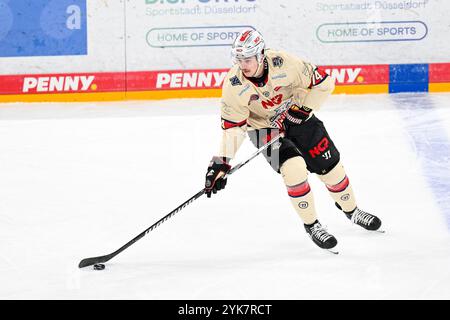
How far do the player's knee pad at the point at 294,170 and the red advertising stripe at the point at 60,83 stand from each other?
378 cm

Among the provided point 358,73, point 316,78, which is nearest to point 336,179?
point 316,78

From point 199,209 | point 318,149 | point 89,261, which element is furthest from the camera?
point 199,209

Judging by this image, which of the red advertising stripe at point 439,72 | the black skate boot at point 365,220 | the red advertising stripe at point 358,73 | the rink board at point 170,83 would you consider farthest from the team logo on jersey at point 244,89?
the red advertising stripe at point 439,72

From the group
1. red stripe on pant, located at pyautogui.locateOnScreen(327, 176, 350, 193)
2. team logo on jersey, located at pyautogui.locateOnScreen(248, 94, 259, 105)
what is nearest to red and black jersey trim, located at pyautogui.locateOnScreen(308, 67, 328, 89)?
team logo on jersey, located at pyautogui.locateOnScreen(248, 94, 259, 105)

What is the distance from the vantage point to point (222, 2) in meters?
7.84

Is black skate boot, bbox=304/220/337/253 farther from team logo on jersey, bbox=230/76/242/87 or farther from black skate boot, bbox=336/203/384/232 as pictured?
team logo on jersey, bbox=230/76/242/87

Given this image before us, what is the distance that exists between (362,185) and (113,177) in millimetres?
1500

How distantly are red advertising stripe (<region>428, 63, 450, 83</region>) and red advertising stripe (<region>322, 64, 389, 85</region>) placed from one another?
0.35m

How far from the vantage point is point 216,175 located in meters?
4.43

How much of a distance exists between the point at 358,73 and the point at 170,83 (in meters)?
1.53

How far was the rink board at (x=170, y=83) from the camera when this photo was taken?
26.1ft

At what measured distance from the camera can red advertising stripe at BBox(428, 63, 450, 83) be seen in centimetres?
794

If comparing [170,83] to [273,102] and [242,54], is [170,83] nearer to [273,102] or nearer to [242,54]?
[273,102]

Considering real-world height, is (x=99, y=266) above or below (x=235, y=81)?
below
